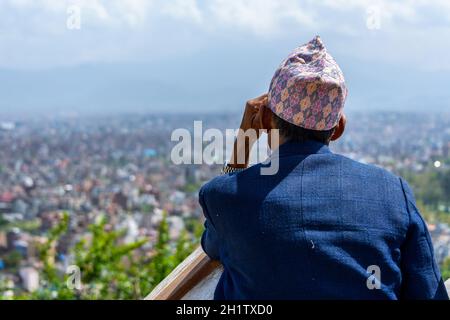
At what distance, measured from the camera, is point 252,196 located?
165 cm

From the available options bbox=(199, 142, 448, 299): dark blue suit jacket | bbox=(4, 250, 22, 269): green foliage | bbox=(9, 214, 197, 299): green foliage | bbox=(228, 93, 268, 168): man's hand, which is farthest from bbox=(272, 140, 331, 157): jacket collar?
bbox=(4, 250, 22, 269): green foliage

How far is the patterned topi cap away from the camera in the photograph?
65.2 inches

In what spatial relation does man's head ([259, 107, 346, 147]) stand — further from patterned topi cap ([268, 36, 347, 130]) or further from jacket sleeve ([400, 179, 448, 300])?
jacket sleeve ([400, 179, 448, 300])

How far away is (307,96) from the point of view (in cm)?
166

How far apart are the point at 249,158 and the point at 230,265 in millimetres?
395

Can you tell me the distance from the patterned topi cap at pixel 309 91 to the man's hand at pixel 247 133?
132 mm

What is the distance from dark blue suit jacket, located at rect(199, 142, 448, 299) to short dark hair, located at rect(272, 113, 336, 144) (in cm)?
2

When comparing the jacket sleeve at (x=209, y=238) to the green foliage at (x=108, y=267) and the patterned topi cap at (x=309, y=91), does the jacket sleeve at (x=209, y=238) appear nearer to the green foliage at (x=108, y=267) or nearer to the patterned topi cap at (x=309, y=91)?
the patterned topi cap at (x=309, y=91)

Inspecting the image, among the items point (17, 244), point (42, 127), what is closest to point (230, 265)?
point (17, 244)

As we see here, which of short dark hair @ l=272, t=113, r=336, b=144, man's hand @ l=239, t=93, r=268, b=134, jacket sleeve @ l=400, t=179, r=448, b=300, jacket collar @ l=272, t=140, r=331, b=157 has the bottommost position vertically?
jacket sleeve @ l=400, t=179, r=448, b=300

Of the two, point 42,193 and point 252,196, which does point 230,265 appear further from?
point 42,193

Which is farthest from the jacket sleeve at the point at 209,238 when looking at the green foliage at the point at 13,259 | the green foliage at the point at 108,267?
the green foliage at the point at 13,259

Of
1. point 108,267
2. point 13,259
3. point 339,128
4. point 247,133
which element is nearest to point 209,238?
point 247,133

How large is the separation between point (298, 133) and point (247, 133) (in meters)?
0.25
